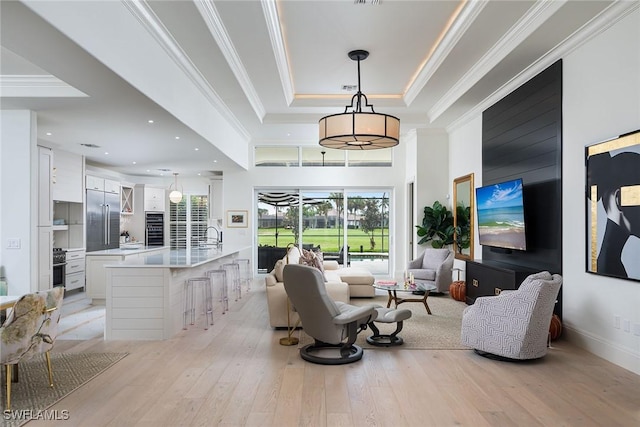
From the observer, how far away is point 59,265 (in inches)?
276

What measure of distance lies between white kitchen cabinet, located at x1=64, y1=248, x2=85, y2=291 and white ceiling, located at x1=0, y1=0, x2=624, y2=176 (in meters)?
1.73

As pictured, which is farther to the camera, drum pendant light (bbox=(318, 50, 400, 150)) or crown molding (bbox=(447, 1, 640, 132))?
drum pendant light (bbox=(318, 50, 400, 150))

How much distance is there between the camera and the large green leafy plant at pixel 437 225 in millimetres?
8242

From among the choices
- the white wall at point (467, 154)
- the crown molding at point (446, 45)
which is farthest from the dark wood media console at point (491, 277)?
the crown molding at point (446, 45)

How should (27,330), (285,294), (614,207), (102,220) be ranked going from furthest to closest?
(102,220) < (285,294) < (614,207) < (27,330)

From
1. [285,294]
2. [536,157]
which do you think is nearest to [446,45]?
[536,157]

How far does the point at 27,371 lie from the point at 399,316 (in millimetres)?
3400

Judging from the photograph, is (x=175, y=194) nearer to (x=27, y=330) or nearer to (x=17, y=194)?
(x=17, y=194)

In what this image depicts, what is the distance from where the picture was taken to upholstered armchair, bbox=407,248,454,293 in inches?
298

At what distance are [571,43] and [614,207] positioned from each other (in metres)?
1.74

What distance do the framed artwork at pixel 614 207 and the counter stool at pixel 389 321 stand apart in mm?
1844

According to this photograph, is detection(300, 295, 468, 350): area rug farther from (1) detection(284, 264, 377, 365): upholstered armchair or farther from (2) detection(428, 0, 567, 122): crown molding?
(2) detection(428, 0, 567, 122): crown molding

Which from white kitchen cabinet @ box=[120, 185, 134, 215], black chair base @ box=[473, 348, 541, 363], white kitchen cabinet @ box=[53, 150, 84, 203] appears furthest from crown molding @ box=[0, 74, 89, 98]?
white kitchen cabinet @ box=[120, 185, 134, 215]

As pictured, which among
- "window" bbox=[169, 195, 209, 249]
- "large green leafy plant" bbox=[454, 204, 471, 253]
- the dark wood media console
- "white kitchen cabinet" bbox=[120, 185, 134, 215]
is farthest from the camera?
"window" bbox=[169, 195, 209, 249]
